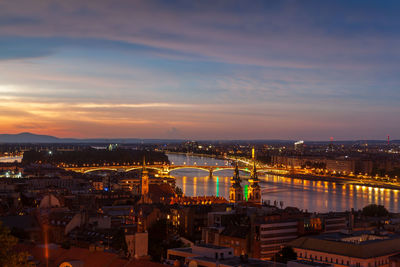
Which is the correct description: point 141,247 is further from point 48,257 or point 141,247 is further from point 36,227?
point 36,227

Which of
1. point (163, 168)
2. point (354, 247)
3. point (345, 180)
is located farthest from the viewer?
point (345, 180)

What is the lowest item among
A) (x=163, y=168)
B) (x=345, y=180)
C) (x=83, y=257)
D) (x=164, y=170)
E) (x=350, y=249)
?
(x=345, y=180)

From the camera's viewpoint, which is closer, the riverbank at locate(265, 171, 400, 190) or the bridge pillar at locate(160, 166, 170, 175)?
the riverbank at locate(265, 171, 400, 190)

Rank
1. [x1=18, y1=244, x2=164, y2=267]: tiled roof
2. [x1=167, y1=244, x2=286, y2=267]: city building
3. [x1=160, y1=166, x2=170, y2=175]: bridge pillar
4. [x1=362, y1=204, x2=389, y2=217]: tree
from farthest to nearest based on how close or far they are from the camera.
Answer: [x1=160, y1=166, x2=170, y2=175]: bridge pillar, [x1=362, y1=204, x2=389, y2=217]: tree, [x1=167, y1=244, x2=286, y2=267]: city building, [x1=18, y1=244, x2=164, y2=267]: tiled roof

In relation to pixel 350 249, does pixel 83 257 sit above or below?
above

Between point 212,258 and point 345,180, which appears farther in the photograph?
point 345,180

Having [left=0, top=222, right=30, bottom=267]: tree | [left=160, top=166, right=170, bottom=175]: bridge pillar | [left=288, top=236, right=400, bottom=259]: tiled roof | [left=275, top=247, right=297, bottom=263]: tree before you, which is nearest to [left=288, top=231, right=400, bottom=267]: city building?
[left=288, top=236, right=400, bottom=259]: tiled roof

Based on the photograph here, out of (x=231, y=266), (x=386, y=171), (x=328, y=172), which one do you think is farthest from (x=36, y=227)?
(x=328, y=172)

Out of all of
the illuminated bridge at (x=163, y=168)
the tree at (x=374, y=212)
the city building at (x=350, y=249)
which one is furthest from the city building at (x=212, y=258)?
the illuminated bridge at (x=163, y=168)

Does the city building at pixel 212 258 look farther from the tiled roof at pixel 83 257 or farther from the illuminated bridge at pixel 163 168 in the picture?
the illuminated bridge at pixel 163 168

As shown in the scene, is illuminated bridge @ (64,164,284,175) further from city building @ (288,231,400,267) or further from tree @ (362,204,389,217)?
city building @ (288,231,400,267)

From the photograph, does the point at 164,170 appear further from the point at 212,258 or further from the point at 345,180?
the point at 212,258

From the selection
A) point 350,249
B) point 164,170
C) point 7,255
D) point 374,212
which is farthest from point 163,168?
point 7,255
